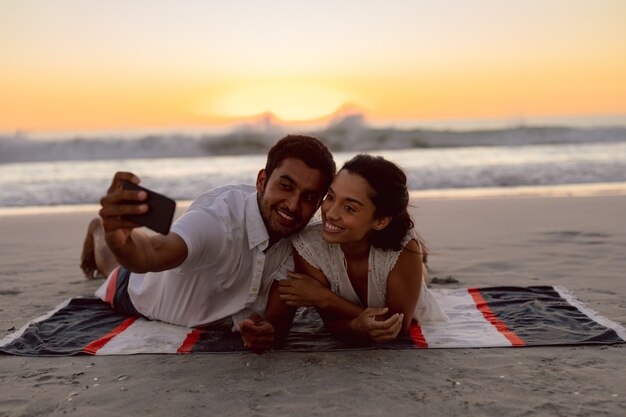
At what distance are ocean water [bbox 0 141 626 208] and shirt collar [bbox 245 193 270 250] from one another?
11.0m

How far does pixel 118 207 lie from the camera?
2.76m

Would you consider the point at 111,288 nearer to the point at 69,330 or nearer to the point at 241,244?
the point at 69,330

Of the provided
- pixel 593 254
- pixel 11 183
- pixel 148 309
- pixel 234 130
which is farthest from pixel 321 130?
pixel 148 309

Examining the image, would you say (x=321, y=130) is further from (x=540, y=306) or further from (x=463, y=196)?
(x=540, y=306)

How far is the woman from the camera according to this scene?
3.84m

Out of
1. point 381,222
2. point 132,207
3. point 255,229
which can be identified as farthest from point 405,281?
point 132,207

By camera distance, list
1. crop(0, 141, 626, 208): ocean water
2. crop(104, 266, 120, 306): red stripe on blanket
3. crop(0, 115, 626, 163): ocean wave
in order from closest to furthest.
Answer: crop(104, 266, 120, 306): red stripe on blanket < crop(0, 141, 626, 208): ocean water < crop(0, 115, 626, 163): ocean wave

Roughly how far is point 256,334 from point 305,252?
0.67 m

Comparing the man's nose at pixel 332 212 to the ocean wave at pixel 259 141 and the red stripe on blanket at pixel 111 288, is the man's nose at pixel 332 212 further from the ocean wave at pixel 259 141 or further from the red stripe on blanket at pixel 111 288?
the ocean wave at pixel 259 141

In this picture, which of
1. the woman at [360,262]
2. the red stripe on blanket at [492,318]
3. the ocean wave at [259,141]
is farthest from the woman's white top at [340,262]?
the ocean wave at [259,141]

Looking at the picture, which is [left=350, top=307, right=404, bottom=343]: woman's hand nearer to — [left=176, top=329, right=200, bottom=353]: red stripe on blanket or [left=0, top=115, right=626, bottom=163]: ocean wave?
[left=176, top=329, right=200, bottom=353]: red stripe on blanket

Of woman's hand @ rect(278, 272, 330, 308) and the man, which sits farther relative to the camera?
woman's hand @ rect(278, 272, 330, 308)

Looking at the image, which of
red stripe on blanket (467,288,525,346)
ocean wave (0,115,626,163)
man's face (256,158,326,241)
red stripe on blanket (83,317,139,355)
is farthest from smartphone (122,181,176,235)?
ocean wave (0,115,626,163)

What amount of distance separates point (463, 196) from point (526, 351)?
30.6 ft
